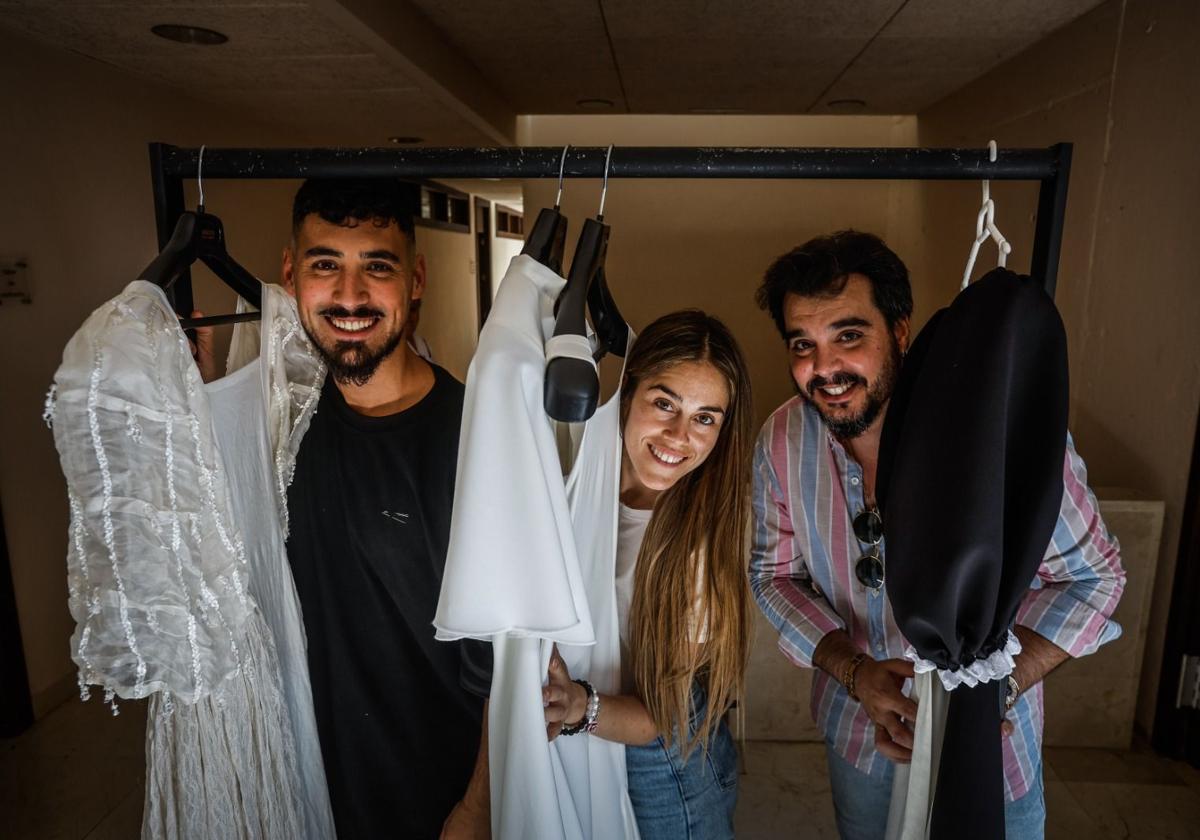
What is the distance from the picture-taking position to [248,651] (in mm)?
843

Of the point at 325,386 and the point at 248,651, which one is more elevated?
the point at 325,386

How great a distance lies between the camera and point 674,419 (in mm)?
1042

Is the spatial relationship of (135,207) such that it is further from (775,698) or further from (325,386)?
(775,698)

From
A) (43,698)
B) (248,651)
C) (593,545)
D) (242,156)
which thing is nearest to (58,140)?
(43,698)

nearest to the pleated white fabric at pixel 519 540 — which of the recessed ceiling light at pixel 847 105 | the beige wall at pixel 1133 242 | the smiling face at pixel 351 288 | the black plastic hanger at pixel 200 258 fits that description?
the smiling face at pixel 351 288

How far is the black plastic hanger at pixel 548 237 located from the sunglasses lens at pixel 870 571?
0.65 metres

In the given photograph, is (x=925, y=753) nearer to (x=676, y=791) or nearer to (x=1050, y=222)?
(x=676, y=791)

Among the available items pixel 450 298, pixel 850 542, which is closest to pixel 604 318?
pixel 850 542

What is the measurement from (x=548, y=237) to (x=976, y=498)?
536mm

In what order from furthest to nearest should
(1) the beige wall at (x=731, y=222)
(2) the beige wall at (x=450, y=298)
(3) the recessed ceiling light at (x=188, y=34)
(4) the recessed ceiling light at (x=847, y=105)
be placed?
(2) the beige wall at (x=450, y=298) < (1) the beige wall at (x=731, y=222) < (4) the recessed ceiling light at (x=847, y=105) < (3) the recessed ceiling light at (x=188, y=34)

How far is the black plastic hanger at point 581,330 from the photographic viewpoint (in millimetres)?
665

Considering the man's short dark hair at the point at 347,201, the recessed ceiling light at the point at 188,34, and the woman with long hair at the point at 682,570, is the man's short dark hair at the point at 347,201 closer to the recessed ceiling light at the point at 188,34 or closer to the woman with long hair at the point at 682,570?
the woman with long hair at the point at 682,570

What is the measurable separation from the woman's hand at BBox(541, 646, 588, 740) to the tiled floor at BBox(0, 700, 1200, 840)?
4.65ft

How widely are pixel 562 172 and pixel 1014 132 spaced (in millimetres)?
3304
